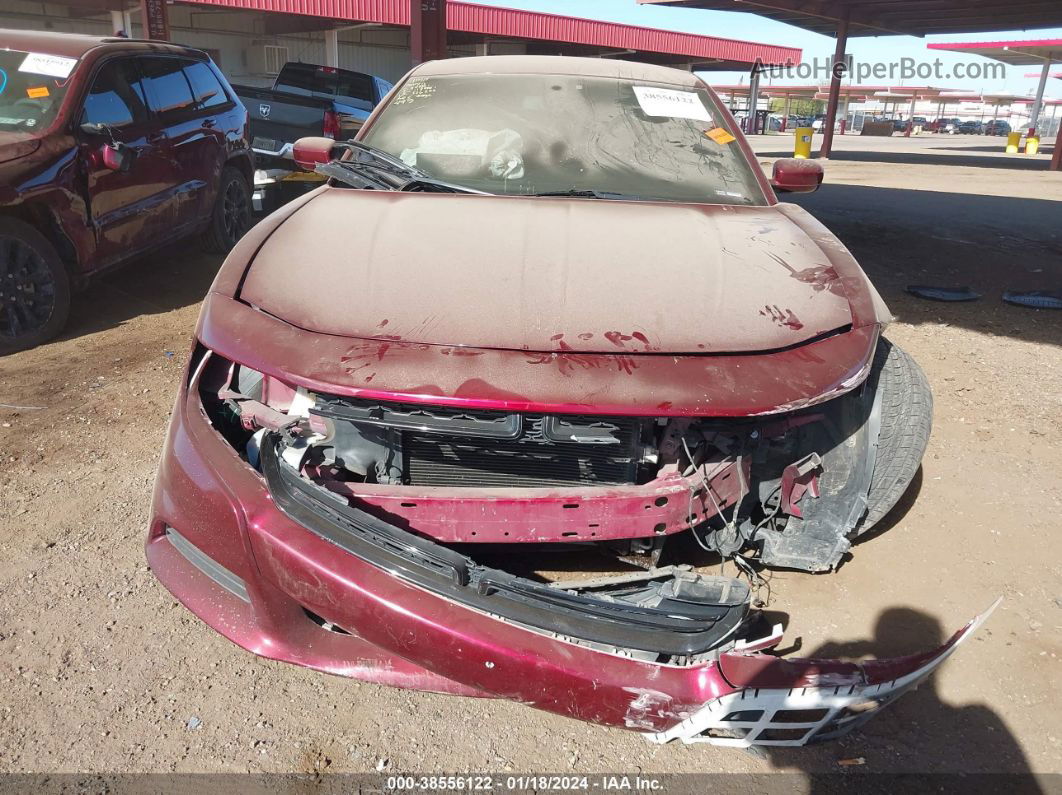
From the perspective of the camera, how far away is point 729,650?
5.83ft

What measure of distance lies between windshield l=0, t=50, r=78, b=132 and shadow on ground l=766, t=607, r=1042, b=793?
529 centimetres

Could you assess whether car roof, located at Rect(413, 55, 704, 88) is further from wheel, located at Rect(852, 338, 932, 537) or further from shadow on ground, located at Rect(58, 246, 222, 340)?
shadow on ground, located at Rect(58, 246, 222, 340)

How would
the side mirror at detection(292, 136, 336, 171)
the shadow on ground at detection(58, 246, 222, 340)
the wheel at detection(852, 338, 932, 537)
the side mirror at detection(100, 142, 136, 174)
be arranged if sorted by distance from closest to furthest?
1. the wheel at detection(852, 338, 932, 537)
2. the side mirror at detection(292, 136, 336, 171)
3. the side mirror at detection(100, 142, 136, 174)
4. the shadow on ground at detection(58, 246, 222, 340)

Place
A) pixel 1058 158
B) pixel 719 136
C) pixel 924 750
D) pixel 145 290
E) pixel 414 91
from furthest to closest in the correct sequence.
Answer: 1. pixel 1058 158
2. pixel 145 290
3. pixel 414 91
4. pixel 719 136
5. pixel 924 750

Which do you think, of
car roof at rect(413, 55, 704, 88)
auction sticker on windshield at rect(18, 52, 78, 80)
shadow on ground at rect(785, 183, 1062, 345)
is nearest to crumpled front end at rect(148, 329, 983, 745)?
car roof at rect(413, 55, 704, 88)

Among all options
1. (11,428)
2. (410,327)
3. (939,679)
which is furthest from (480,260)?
(11,428)

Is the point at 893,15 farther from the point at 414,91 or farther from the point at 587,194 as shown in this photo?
the point at 587,194

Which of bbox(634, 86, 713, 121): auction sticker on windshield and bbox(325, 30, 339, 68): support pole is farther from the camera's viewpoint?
bbox(325, 30, 339, 68): support pole

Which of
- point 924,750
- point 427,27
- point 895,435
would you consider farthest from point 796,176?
point 427,27

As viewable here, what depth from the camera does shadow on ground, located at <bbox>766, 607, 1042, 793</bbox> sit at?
194 cm

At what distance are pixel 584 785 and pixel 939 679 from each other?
1.15m

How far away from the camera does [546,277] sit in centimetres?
222

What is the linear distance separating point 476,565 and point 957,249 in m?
7.97

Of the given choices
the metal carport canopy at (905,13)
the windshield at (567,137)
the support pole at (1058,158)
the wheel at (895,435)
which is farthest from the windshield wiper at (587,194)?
the support pole at (1058,158)
